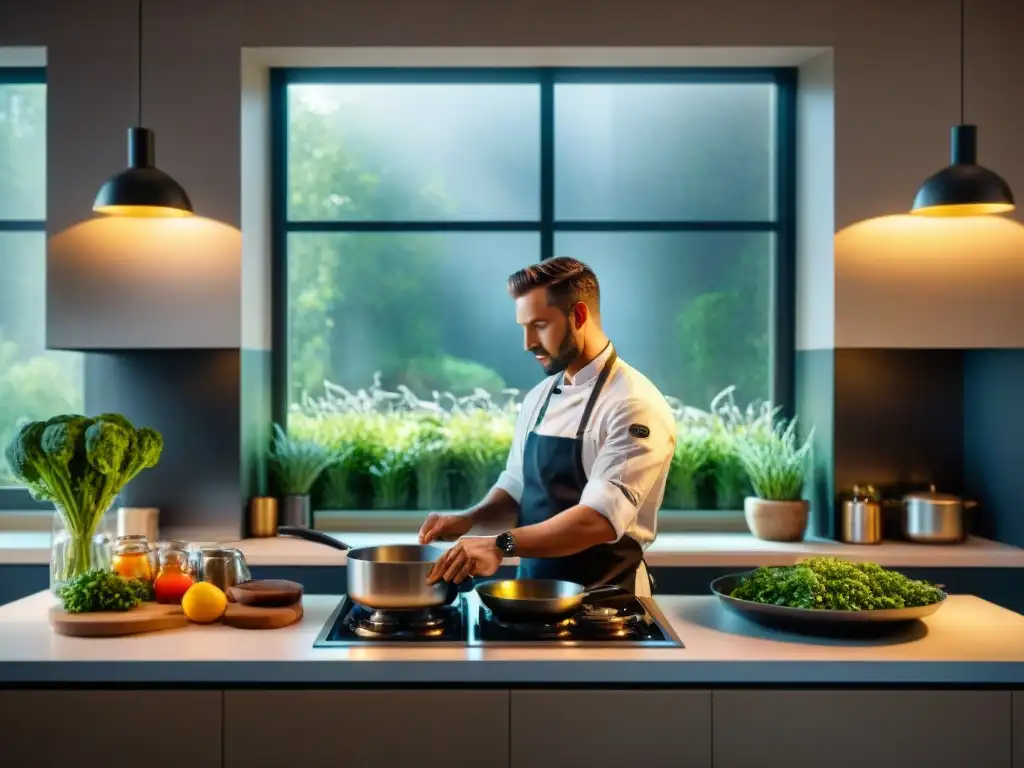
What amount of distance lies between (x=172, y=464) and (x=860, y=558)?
2.79m

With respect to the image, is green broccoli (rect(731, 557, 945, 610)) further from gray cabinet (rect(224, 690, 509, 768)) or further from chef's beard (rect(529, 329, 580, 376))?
chef's beard (rect(529, 329, 580, 376))

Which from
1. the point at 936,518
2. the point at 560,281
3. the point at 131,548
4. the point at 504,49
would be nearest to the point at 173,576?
the point at 131,548

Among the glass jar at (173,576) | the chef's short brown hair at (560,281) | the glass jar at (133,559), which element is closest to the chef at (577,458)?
the chef's short brown hair at (560,281)

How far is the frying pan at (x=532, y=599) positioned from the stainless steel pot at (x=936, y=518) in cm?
220

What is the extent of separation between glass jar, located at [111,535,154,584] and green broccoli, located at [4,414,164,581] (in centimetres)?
10

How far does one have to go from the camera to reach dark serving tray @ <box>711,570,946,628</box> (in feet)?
7.32

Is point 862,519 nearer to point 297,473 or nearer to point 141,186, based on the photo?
point 297,473

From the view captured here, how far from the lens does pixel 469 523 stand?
2955 mm

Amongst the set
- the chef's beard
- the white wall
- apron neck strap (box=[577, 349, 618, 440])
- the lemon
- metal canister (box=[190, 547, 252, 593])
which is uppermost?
the white wall

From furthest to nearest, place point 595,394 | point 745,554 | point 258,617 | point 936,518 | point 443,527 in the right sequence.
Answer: point 936,518
point 745,554
point 595,394
point 443,527
point 258,617

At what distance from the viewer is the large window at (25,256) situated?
476cm

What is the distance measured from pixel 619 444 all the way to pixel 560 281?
1.65ft

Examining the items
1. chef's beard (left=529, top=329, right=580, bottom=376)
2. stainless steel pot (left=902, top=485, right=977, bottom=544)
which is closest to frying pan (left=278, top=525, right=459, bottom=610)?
chef's beard (left=529, top=329, right=580, bottom=376)

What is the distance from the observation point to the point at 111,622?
2338 mm
